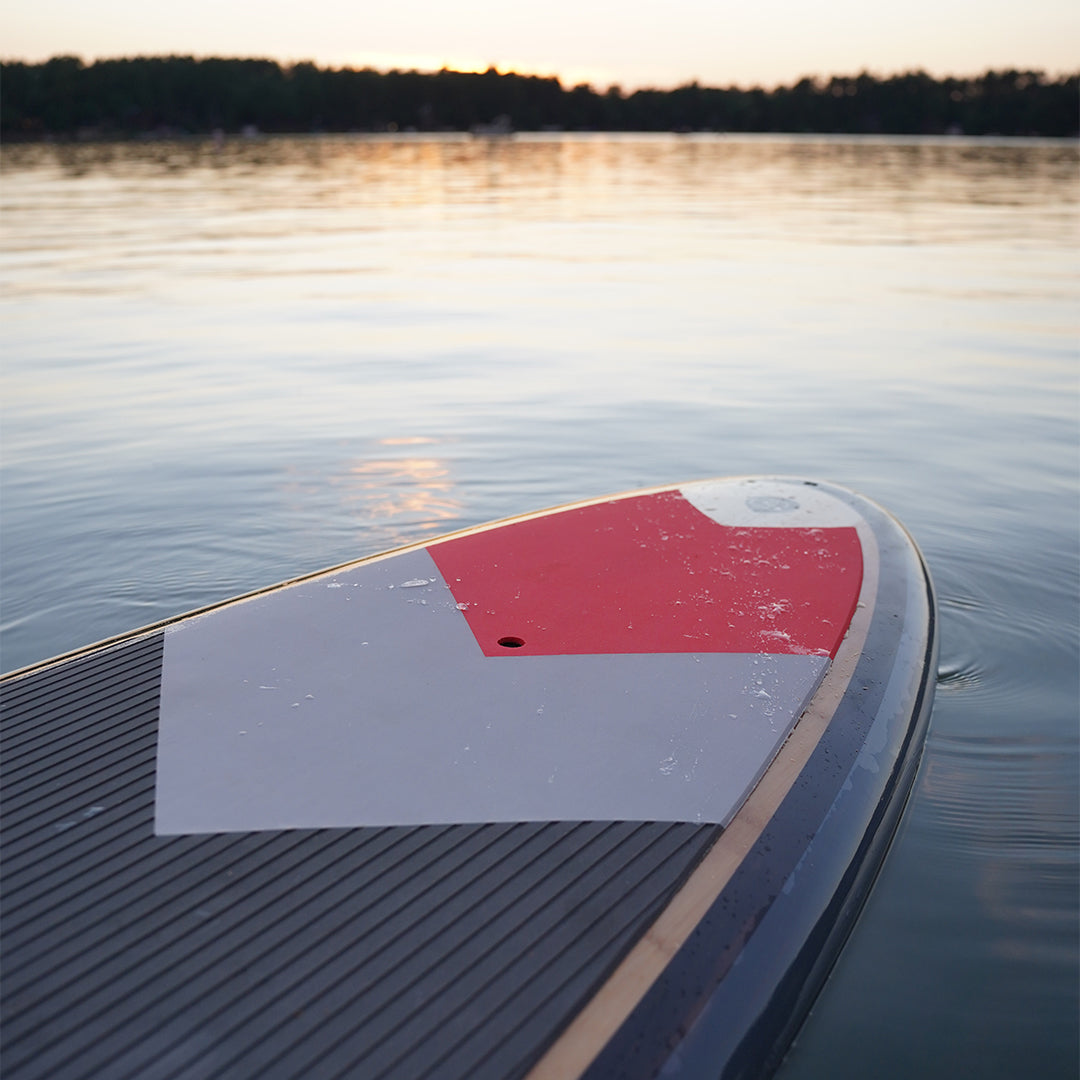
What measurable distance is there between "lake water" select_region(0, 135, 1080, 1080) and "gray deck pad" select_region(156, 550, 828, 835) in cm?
62

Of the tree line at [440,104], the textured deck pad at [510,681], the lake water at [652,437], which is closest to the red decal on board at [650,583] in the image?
the textured deck pad at [510,681]

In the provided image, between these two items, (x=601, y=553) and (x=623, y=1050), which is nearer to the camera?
(x=623, y=1050)

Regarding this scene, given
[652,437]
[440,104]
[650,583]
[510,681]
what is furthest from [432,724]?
[440,104]

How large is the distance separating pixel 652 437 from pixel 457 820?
4.41 m

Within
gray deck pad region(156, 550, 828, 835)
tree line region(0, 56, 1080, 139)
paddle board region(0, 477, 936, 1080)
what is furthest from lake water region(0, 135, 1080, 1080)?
tree line region(0, 56, 1080, 139)

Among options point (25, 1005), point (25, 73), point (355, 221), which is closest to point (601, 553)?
point (25, 1005)

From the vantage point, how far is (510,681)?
2398 mm

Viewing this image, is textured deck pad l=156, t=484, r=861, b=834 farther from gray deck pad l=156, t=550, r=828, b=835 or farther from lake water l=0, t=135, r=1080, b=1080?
lake water l=0, t=135, r=1080, b=1080

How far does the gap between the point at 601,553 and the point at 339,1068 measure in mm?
1986

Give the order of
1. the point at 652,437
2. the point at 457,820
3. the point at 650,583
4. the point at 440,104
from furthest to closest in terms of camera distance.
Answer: the point at 440,104 → the point at 652,437 → the point at 650,583 → the point at 457,820

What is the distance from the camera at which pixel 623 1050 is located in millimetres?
1481

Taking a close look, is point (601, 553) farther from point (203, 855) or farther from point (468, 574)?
point (203, 855)

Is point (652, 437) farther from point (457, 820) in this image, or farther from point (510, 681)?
point (457, 820)

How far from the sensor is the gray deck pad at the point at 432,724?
6.41 feet
